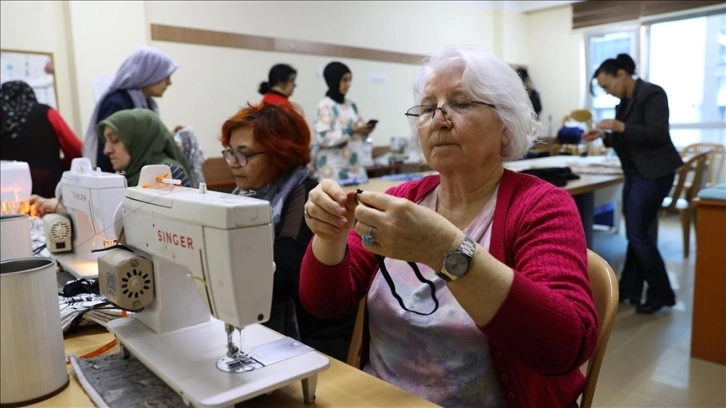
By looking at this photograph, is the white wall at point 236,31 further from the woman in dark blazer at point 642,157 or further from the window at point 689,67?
the woman in dark blazer at point 642,157

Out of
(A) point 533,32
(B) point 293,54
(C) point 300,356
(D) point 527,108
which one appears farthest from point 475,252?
(A) point 533,32

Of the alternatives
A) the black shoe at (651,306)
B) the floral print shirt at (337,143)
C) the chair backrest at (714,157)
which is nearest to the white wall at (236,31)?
the floral print shirt at (337,143)

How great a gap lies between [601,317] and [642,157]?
2461mm

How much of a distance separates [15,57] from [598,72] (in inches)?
153

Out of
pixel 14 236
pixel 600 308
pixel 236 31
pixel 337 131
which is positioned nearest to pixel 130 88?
pixel 337 131

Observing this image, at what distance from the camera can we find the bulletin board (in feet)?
12.1

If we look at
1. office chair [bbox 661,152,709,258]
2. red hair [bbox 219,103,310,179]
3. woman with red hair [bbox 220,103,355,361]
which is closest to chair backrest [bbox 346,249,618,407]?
woman with red hair [bbox 220,103,355,361]

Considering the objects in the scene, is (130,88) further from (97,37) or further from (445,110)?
(445,110)

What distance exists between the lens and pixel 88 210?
1.51 m

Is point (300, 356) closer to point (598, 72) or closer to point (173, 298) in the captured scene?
point (173, 298)

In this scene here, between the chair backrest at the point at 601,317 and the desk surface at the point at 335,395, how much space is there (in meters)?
0.39

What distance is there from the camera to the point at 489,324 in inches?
35.0

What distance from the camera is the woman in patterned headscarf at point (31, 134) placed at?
2969mm

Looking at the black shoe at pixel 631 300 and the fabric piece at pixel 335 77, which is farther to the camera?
the fabric piece at pixel 335 77
